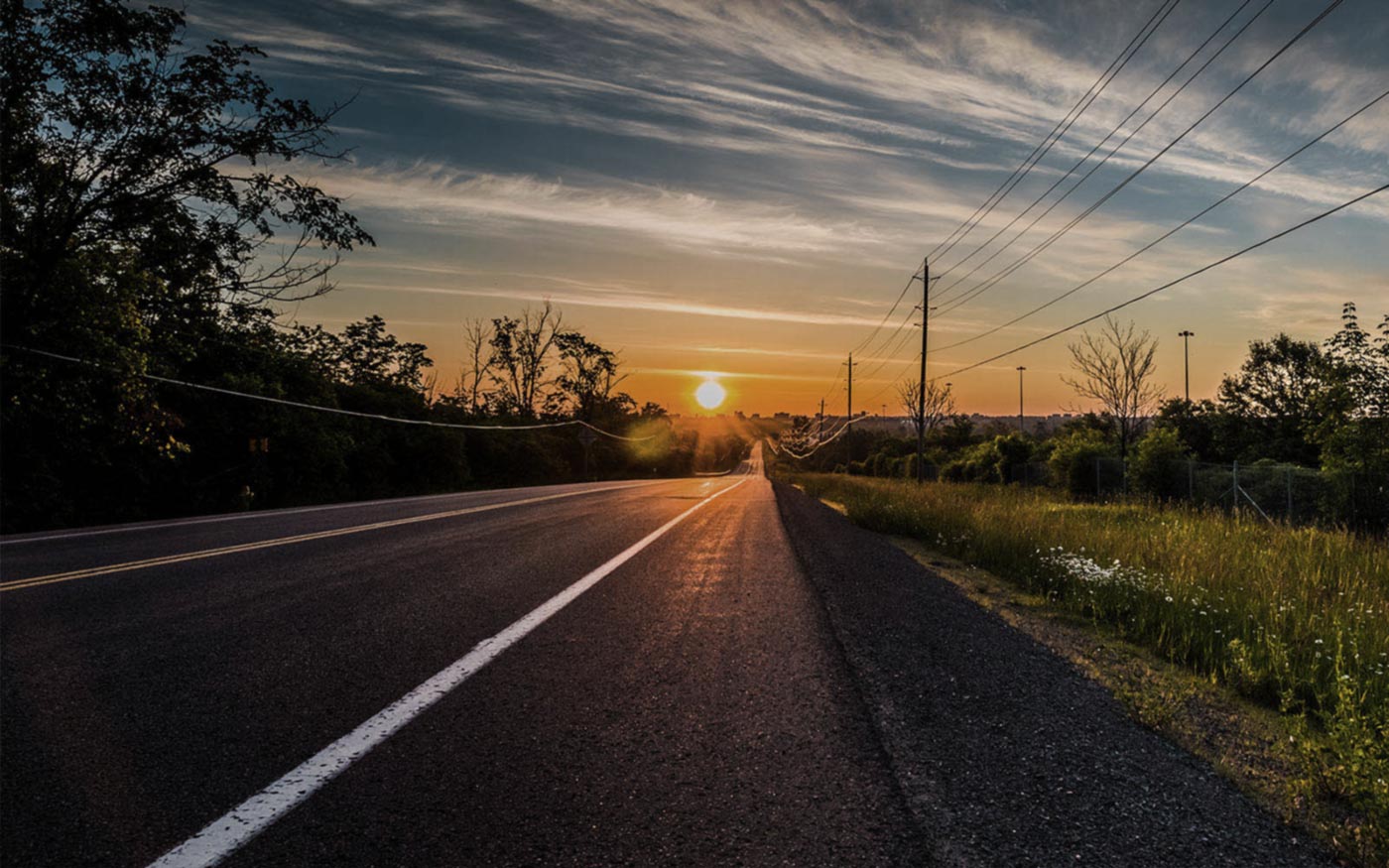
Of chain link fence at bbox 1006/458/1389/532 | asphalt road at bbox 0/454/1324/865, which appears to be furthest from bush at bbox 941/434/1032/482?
asphalt road at bbox 0/454/1324/865

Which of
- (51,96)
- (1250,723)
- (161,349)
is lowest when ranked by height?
(1250,723)

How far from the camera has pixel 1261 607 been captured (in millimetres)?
6133

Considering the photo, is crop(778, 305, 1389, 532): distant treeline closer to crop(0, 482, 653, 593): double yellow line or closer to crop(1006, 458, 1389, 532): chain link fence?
crop(1006, 458, 1389, 532): chain link fence

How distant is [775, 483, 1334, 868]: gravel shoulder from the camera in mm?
2459

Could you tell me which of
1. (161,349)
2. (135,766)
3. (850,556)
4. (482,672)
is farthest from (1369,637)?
(161,349)

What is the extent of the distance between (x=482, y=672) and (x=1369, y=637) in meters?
6.23

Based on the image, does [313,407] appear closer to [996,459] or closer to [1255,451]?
[996,459]

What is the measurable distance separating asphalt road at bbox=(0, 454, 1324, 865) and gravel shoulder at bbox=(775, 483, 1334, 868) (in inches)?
0.6

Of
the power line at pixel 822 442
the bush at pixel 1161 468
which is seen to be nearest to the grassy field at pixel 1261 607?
the bush at pixel 1161 468

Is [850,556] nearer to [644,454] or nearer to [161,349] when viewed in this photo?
[161,349]

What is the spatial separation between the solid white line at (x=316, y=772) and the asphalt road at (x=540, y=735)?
2 cm

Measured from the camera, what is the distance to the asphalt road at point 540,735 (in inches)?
94.9

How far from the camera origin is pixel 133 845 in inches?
91.3

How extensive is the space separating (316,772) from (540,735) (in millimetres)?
890
